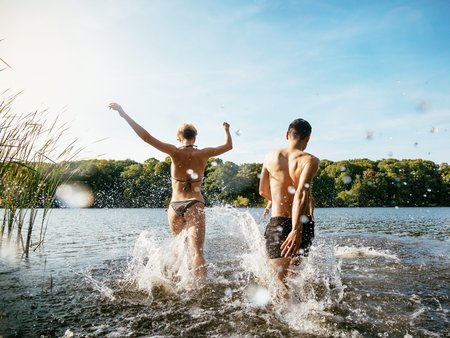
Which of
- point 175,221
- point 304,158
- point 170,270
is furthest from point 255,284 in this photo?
point 304,158

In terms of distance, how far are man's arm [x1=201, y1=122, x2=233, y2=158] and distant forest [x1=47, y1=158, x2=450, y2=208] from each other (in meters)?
78.3

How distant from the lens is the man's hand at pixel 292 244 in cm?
381

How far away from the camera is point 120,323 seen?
4.00 metres

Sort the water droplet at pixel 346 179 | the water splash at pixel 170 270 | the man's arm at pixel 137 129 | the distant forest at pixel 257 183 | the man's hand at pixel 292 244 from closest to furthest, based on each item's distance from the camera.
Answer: the man's hand at pixel 292 244 → the man's arm at pixel 137 129 → the water splash at pixel 170 270 → the distant forest at pixel 257 183 → the water droplet at pixel 346 179

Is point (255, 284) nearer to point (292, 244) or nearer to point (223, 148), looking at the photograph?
point (292, 244)

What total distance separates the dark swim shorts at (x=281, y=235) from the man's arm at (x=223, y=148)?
164 centimetres

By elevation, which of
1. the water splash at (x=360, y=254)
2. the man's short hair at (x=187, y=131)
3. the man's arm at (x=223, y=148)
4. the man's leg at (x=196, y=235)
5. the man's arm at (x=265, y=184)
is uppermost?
the man's short hair at (x=187, y=131)

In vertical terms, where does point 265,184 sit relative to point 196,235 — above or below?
above

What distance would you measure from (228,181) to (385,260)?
81.4 m

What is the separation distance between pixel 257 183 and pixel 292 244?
86.4 metres

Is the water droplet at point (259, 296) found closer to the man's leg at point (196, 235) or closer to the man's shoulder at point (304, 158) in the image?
the man's leg at point (196, 235)

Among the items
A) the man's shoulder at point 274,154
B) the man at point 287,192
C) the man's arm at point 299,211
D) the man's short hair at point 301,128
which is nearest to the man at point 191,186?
the man's shoulder at point 274,154

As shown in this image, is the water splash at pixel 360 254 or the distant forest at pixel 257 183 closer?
the water splash at pixel 360 254

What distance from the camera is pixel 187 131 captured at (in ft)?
17.6
